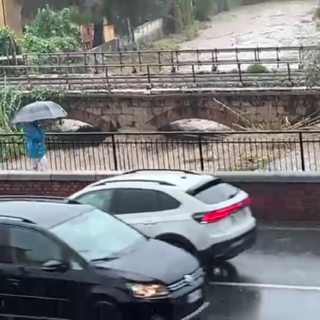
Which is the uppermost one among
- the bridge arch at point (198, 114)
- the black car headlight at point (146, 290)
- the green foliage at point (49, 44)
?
the black car headlight at point (146, 290)

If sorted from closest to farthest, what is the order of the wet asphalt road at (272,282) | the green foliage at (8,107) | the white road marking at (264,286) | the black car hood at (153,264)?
the black car hood at (153,264), the wet asphalt road at (272,282), the white road marking at (264,286), the green foliage at (8,107)

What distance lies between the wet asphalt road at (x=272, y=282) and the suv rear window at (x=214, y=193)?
42.1 inches

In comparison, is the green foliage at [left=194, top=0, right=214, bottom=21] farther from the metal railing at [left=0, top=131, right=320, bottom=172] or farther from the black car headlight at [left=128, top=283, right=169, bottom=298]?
the black car headlight at [left=128, top=283, right=169, bottom=298]

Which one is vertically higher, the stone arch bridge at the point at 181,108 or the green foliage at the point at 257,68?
the green foliage at the point at 257,68

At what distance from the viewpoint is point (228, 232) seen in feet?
39.1

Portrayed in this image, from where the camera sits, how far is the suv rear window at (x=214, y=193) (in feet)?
39.7

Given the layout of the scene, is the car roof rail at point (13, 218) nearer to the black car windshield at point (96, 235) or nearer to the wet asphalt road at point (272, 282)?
the black car windshield at point (96, 235)

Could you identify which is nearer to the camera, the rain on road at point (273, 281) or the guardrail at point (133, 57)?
the rain on road at point (273, 281)

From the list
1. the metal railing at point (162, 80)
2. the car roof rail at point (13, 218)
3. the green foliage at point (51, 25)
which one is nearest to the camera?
the car roof rail at point (13, 218)

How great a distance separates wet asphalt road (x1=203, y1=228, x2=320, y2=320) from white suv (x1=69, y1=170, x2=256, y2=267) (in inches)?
18.0

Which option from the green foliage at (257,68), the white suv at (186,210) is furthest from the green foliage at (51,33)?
the white suv at (186,210)

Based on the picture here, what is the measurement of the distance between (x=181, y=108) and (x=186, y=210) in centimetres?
2185

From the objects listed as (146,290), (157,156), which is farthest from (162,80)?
(146,290)

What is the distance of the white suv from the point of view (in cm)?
→ 1177
